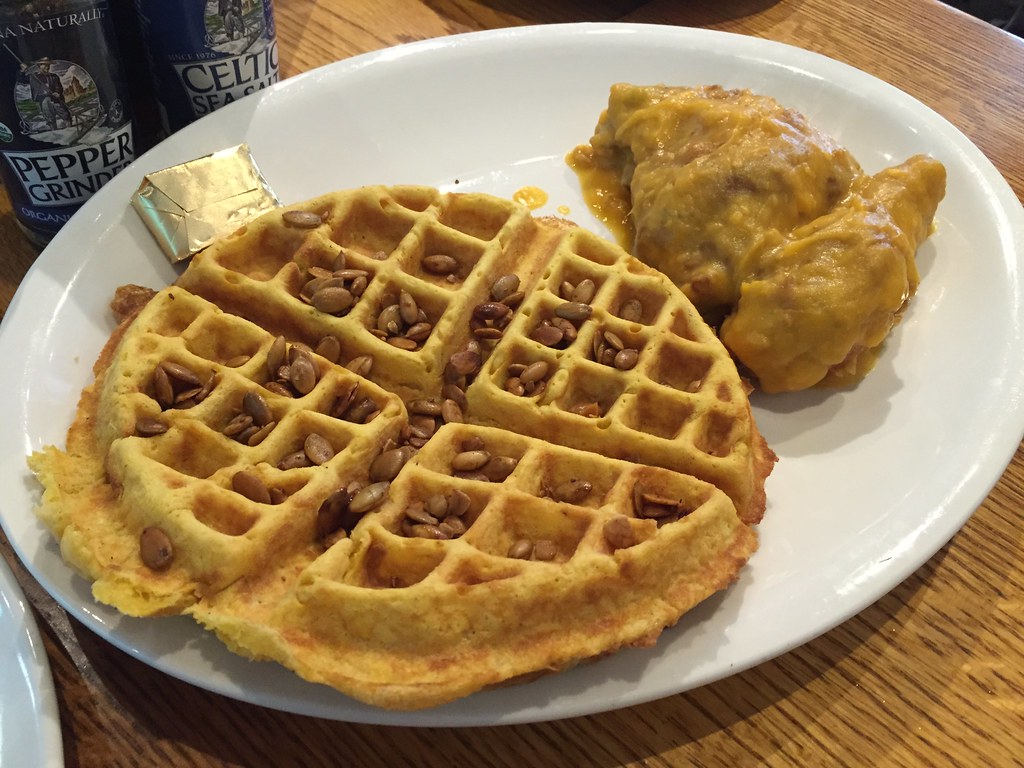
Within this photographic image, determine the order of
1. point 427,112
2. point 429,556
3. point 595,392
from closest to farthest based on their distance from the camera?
point 429,556 → point 595,392 → point 427,112

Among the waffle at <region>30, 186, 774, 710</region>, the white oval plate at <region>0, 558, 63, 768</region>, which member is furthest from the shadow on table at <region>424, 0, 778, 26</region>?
the white oval plate at <region>0, 558, 63, 768</region>

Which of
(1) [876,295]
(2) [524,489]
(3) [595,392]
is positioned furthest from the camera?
(1) [876,295]

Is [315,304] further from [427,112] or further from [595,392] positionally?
[427,112]

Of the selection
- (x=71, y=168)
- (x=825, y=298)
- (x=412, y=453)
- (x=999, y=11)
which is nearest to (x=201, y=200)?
(x=71, y=168)

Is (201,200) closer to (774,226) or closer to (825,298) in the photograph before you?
(774,226)

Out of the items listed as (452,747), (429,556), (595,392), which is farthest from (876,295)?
(452,747)

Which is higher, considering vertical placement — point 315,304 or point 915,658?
point 315,304

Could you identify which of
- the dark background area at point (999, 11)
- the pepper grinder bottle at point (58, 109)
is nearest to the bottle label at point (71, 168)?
the pepper grinder bottle at point (58, 109)
